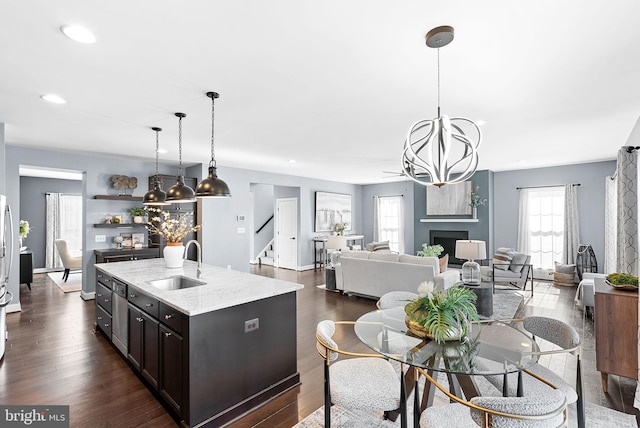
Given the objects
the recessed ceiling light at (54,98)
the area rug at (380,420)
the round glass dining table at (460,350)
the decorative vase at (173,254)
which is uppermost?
the recessed ceiling light at (54,98)

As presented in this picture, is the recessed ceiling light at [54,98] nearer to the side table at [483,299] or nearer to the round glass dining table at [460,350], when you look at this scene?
the round glass dining table at [460,350]

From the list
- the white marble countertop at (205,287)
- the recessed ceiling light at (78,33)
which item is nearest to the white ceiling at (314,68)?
the recessed ceiling light at (78,33)

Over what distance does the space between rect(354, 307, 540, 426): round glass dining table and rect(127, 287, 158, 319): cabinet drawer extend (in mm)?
1618

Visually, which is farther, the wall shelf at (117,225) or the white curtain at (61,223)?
the white curtain at (61,223)

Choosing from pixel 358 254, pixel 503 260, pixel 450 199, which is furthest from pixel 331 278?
pixel 450 199

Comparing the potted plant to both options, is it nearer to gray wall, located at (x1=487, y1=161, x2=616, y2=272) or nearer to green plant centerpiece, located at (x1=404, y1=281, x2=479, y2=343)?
green plant centerpiece, located at (x1=404, y1=281, x2=479, y2=343)

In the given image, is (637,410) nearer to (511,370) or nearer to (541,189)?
(511,370)

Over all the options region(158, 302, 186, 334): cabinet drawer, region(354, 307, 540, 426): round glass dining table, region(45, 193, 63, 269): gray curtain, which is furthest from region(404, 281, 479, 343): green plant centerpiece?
region(45, 193, 63, 269): gray curtain

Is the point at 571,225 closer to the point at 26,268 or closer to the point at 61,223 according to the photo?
the point at 26,268

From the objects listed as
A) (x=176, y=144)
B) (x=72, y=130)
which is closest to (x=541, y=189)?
(x=176, y=144)

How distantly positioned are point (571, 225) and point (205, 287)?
7.45 m

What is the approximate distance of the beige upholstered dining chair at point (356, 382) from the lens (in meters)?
1.74

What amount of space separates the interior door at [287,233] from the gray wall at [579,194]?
202 inches

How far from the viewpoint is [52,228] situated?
834 cm
